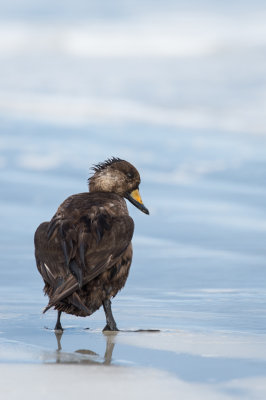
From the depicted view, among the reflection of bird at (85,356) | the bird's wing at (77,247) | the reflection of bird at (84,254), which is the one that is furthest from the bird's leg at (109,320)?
the reflection of bird at (85,356)

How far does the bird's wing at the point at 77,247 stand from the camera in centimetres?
635

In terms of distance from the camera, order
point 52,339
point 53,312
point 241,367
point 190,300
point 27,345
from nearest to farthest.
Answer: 1. point 241,367
2. point 27,345
3. point 52,339
4. point 53,312
5. point 190,300

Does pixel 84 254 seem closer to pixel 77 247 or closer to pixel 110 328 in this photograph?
pixel 77 247

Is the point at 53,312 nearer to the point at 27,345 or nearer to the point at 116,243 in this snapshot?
the point at 116,243

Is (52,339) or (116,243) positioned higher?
(116,243)

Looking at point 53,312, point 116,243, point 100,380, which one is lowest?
point 100,380

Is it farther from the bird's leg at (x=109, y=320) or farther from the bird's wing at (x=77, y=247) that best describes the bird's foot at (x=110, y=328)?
the bird's wing at (x=77, y=247)

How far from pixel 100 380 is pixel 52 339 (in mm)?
1472

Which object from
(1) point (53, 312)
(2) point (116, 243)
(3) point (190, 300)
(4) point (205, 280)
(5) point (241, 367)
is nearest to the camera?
(5) point (241, 367)

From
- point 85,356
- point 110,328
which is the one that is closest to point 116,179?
point 110,328

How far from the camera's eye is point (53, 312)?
7.44m

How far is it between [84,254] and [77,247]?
7 cm

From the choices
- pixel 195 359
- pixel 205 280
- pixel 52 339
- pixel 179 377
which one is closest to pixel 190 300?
pixel 205 280

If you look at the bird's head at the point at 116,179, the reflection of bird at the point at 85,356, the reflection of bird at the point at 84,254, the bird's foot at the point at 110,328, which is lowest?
the reflection of bird at the point at 85,356
